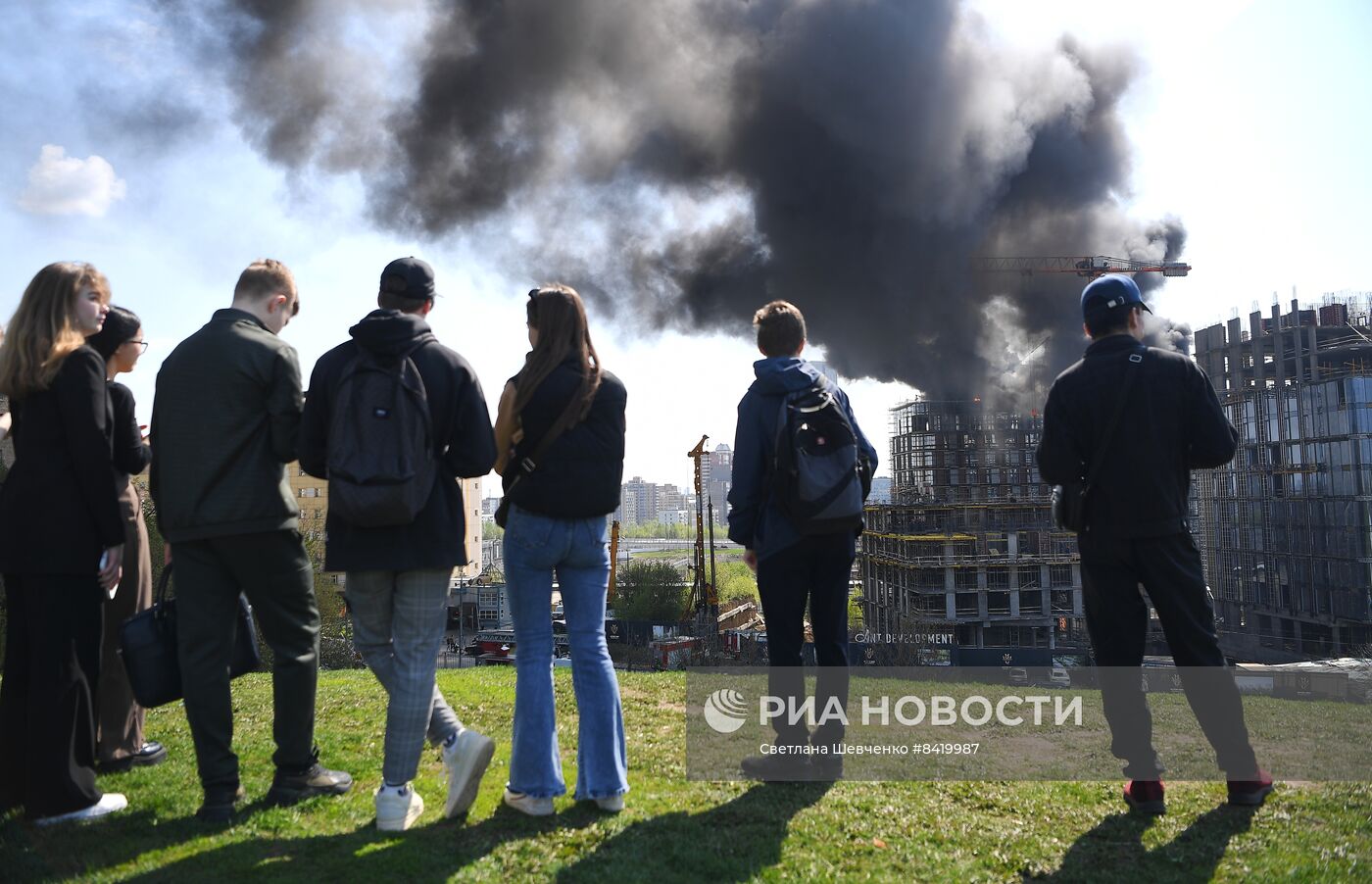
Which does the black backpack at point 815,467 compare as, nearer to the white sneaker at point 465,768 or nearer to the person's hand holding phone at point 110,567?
the white sneaker at point 465,768

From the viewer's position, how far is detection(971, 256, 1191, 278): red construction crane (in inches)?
2176

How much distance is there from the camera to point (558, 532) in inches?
116

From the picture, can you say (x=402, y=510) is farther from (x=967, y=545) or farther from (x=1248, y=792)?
(x=967, y=545)

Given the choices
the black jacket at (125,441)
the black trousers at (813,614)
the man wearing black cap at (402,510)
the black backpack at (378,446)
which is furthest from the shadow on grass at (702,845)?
the black jacket at (125,441)

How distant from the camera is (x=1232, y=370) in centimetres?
5359

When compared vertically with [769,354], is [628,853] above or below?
below

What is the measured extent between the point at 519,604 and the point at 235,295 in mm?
1433

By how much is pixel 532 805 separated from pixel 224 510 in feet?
4.43

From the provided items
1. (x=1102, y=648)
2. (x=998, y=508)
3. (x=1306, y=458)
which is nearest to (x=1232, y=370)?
(x=1306, y=458)

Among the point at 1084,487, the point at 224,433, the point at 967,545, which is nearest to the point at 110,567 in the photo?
the point at 224,433

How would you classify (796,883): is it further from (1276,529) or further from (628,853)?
(1276,529)

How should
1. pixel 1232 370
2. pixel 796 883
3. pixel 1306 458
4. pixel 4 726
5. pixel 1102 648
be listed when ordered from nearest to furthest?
pixel 796 883, pixel 4 726, pixel 1102 648, pixel 1306 458, pixel 1232 370

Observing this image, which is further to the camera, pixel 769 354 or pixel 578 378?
pixel 769 354

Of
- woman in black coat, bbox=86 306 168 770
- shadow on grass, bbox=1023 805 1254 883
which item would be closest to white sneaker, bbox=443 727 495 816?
woman in black coat, bbox=86 306 168 770
